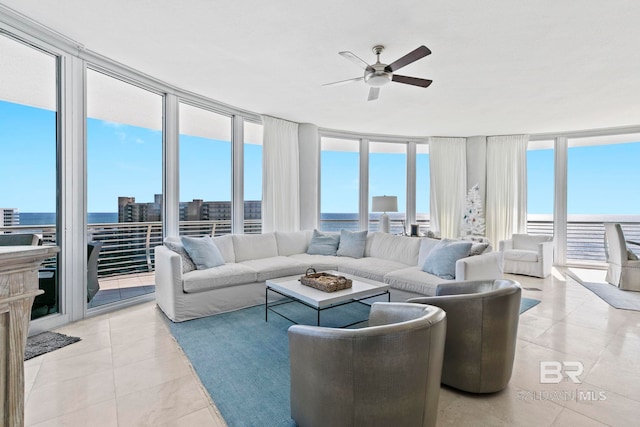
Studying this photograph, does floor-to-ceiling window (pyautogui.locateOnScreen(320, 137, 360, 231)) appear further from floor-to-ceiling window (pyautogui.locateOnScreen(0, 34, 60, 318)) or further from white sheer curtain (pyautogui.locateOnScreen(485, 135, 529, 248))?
floor-to-ceiling window (pyautogui.locateOnScreen(0, 34, 60, 318))

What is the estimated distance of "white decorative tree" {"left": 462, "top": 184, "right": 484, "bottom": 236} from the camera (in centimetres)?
668

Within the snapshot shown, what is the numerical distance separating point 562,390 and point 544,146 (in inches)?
251

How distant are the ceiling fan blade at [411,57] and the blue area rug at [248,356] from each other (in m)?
2.47

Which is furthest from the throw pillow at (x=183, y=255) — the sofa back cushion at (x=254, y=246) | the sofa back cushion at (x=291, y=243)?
the sofa back cushion at (x=291, y=243)

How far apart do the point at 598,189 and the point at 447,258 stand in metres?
5.27

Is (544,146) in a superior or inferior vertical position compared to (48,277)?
superior

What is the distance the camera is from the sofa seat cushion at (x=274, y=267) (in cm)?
387

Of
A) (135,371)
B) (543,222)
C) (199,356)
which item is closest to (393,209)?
(543,222)

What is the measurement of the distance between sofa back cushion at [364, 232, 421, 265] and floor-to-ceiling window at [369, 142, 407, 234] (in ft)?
7.04

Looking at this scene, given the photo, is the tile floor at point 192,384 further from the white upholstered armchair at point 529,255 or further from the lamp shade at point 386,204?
the lamp shade at point 386,204

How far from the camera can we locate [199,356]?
2514 millimetres

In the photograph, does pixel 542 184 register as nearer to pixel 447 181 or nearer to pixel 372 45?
pixel 447 181

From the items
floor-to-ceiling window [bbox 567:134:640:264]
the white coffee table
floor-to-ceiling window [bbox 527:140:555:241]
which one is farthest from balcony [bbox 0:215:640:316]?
floor-to-ceiling window [bbox 567:134:640:264]

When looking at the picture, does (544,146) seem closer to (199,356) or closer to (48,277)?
(199,356)
